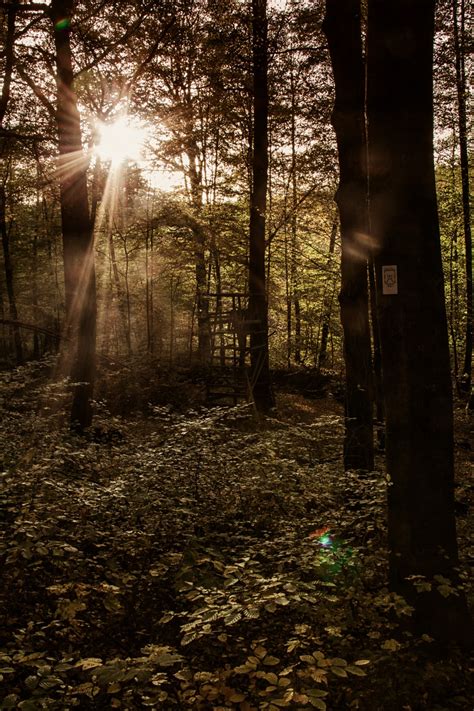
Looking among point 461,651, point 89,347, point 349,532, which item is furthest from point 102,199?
point 461,651

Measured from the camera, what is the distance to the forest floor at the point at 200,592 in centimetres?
291

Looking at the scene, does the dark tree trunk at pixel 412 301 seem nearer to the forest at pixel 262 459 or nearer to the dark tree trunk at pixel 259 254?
the forest at pixel 262 459

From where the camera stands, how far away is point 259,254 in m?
14.7

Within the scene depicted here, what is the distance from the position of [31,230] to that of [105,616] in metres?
27.7

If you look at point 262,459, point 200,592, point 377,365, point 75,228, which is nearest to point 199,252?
point 377,365

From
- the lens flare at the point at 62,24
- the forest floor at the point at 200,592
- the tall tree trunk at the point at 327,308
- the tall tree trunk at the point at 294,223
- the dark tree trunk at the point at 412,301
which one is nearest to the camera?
the forest floor at the point at 200,592

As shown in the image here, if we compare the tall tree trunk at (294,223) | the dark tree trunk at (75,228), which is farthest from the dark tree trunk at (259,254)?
the dark tree trunk at (75,228)

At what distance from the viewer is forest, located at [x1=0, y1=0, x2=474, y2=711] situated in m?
3.36

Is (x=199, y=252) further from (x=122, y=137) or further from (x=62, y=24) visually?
(x=62, y=24)

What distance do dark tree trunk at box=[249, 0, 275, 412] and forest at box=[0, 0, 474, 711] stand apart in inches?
3.1

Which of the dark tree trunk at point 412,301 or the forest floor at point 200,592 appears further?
the dark tree trunk at point 412,301

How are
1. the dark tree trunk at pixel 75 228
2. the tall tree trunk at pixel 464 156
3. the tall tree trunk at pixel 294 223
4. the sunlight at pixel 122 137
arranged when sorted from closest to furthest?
the dark tree trunk at pixel 75 228, the sunlight at pixel 122 137, the tall tree trunk at pixel 464 156, the tall tree trunk at pixel 294 223

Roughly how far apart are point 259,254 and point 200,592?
11675 millimetres

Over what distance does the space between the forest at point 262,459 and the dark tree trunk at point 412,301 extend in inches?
0.6
